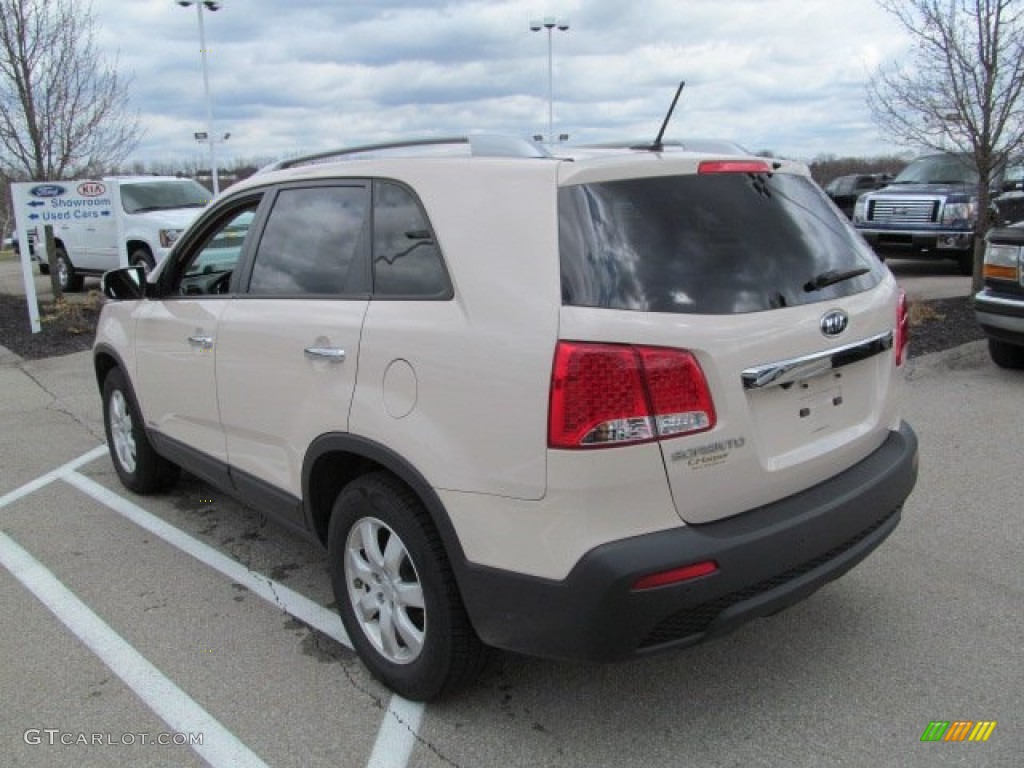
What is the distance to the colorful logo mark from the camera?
8.82 feet

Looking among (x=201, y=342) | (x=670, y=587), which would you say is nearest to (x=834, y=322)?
(x=670, y=587)

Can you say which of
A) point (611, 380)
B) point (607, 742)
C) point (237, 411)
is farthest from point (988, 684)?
point (237, 411)

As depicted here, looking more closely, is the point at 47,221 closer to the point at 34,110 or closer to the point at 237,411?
the point at 34,110

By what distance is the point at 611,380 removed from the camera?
7.50 feet

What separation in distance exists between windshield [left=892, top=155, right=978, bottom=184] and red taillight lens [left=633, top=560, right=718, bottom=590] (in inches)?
541

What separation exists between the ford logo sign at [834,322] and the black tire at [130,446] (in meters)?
3.59

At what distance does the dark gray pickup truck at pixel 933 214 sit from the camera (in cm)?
1317

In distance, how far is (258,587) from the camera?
154 inches

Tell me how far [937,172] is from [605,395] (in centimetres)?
1448

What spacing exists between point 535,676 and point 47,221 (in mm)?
10495

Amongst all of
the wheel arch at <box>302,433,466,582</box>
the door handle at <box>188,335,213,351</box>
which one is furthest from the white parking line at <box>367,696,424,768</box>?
the door handle at <box>188,335,213,351</box>

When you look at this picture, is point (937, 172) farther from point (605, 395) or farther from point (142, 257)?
point (605, 395)

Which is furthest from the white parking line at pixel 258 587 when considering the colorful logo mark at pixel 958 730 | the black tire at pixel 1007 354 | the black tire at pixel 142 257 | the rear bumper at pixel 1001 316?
the black tire at pixel 142 257

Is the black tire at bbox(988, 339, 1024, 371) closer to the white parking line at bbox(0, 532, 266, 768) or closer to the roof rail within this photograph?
the roof rail
